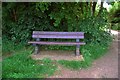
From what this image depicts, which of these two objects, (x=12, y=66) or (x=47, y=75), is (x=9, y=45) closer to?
(x=12, y=66)

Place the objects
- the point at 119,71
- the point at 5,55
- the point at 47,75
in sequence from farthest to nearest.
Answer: the point at 5,55 → the point at 119,71 → the point at 47,75

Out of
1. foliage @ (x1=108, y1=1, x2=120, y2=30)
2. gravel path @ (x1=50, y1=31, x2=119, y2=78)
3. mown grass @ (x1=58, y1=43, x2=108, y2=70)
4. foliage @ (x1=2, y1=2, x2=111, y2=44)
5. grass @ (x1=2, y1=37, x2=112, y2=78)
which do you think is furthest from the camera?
foliage @ (x1=108, y1=1, x2=120, y2=30)

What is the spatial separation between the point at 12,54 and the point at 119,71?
3429 millimetres

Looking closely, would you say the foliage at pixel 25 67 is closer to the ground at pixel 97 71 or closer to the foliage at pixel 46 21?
the ground at pixel 97 71

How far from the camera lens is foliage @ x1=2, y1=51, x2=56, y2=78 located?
199 inches

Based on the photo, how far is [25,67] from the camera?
5.50 m

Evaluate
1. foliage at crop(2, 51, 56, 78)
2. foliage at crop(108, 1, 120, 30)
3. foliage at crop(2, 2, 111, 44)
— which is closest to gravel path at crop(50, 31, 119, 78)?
foliage at crop(2, 51, 56, 78)

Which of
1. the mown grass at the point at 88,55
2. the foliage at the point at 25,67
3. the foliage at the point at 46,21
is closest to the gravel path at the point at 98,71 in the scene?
the mown grass at the point at 88,55

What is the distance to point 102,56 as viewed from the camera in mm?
6832

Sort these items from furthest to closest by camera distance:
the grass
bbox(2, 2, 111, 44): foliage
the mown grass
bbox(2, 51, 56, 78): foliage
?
bbox(2, 2, 111, 44): foliage < the mown grass < the grass < bbox(2, 51, 56, 78): foliage

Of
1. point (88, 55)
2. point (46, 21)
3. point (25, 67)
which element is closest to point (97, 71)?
point (88, 55)

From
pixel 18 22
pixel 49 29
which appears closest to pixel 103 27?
pixel 49 29

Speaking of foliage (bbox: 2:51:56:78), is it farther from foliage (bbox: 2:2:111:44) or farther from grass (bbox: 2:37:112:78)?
foliage (bbox: 2:2:111:44)

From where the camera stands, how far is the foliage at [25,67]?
5059 millimetres
